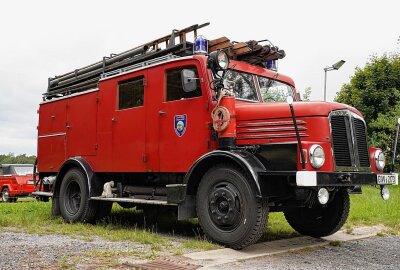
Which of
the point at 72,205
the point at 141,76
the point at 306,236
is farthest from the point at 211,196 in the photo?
the point at 72,205

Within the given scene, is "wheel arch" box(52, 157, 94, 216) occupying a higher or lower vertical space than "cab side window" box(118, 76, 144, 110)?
lower

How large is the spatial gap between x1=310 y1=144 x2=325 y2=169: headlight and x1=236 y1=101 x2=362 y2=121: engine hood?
1.70 ft

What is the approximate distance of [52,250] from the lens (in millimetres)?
6020

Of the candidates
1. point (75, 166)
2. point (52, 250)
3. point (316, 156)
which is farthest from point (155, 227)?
point (316, 156)

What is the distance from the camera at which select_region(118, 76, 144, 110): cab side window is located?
844cm

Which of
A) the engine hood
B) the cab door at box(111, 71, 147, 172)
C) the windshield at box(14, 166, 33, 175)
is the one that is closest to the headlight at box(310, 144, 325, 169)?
the engine hood

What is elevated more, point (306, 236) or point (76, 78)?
point (76, 78)

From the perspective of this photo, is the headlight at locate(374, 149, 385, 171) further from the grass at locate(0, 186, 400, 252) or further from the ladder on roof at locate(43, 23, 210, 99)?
the ladder on roof at locate(43, 23, 210, 99)

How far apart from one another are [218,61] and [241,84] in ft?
2.69

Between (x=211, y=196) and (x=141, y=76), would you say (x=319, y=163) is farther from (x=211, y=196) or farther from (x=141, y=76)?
(x=141, y=76)

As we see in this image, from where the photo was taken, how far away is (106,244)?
6613mm

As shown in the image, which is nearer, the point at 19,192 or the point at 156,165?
the point at 156,165

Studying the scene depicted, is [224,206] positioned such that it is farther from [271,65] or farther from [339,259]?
[271,65]

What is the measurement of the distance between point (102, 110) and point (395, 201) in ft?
26.6
